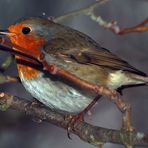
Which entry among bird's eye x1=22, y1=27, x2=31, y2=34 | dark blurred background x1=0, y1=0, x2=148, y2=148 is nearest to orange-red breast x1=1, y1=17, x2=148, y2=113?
Answer: bird's eye x1=22, y1=27, x2=31, y2=34

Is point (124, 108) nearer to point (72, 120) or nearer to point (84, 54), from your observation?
point (72, 120)

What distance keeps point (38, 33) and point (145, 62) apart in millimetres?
1563

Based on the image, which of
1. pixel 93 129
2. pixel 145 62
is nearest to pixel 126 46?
pixel 145 62

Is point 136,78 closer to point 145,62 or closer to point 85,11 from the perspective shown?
point 85,11

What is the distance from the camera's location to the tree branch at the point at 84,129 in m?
1.99

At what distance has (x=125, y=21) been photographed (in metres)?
5.00

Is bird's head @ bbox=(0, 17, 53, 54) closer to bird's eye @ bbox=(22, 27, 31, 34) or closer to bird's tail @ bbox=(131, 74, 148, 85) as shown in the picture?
bird's eye @ bbox=(22, 27, 31, 34)

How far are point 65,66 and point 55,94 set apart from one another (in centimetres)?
17

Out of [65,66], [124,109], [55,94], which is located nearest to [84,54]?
[65,66]

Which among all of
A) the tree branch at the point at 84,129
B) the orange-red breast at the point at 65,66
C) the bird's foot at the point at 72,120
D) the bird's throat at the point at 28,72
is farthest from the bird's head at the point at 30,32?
the bird's foot at the point at 72,120

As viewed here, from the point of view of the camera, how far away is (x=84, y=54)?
3.03m

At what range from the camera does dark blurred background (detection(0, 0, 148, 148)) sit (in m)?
4.36

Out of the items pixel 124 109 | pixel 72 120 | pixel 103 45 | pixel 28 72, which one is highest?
pixel 124 109

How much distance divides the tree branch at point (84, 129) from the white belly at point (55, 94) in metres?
0.07
